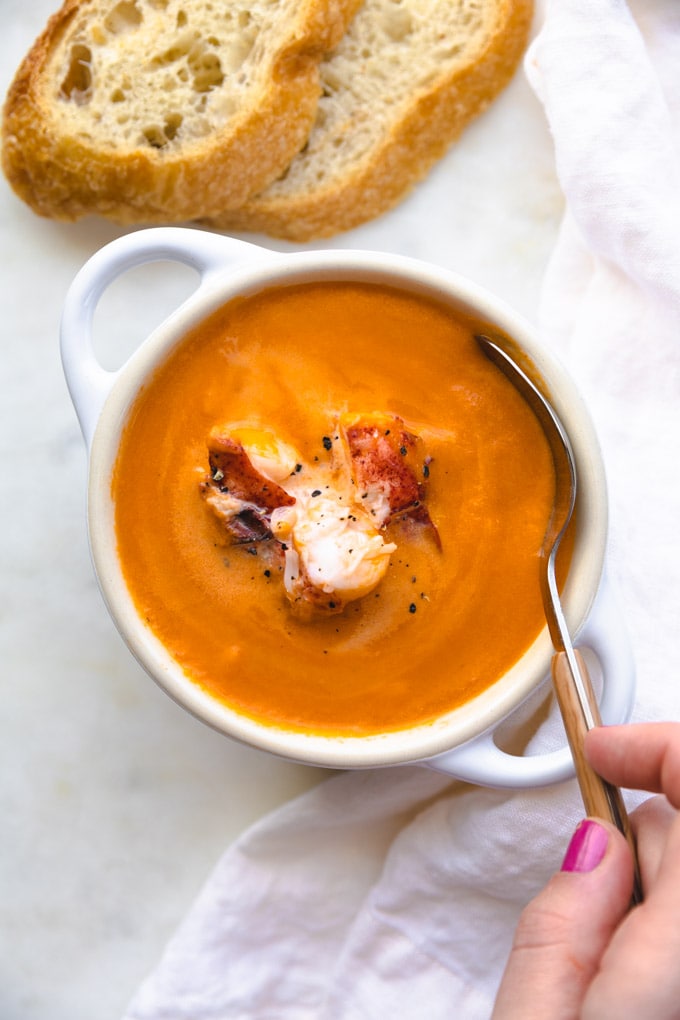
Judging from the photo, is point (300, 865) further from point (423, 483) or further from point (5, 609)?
point (423, 483)

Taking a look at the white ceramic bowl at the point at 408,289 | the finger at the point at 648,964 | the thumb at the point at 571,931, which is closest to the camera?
the finger at the point at 648,964

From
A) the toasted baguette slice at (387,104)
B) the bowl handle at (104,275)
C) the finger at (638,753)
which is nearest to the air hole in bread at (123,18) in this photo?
the toasted baguette slice at (387,104)

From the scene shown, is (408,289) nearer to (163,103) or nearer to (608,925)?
(163,103)

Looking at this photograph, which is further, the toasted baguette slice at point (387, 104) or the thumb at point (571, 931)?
the toasted baguette slice at point (387, 104)

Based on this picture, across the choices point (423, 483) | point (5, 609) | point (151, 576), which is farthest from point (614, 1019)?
point (5, 609)

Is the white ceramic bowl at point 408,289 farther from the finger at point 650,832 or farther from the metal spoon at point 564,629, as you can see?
the finger at point 650,832

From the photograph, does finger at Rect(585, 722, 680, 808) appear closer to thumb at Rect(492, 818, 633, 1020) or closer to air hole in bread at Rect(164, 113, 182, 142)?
thumb at Rect(492, 818, 633, 1020)

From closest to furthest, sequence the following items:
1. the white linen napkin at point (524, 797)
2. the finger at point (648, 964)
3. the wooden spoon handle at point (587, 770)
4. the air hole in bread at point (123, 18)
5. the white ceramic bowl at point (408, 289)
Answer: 1. the finger at point (648, 964)
2. the wooden spoon handle at point (587, 770)
3. the white ceramic bowl at point (408, 289)
4. the white linen napkin at point (524, 797)
5. the air hole in bread at point (123, 18)

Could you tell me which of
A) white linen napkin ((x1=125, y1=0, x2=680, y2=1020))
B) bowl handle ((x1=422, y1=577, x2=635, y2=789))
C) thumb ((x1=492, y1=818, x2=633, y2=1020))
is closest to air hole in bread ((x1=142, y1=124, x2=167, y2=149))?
white linen napkin ((x1=125, y1=0, x2=680, y2=1020))
